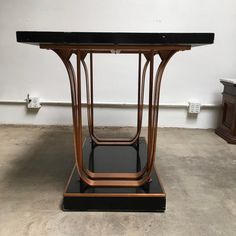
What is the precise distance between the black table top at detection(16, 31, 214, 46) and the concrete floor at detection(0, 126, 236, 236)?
779mm

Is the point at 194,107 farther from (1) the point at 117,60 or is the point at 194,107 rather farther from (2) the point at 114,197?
(2) the point at 114,197

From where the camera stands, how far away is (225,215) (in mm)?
1239

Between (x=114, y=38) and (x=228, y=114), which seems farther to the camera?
(x=228, y=114)

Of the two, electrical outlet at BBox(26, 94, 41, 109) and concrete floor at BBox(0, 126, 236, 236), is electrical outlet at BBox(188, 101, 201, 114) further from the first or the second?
electrical outlet at BBox(26, 94, 41, 109)

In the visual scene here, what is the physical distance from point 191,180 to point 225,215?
372 millimetres

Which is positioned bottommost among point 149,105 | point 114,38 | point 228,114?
point 228,114

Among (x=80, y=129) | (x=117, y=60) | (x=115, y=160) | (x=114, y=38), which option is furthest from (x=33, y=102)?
(x=114, y=38)

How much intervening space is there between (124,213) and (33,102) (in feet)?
6.01

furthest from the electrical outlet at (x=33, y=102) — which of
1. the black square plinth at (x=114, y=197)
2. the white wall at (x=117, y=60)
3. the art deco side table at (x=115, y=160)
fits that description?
the black square plinth at (x=114, y=197)

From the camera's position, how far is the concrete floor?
3.73ft

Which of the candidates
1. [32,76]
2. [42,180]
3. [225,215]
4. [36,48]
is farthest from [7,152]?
[225,215]

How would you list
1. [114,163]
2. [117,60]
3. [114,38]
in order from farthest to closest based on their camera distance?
[117,60] → [114,163] → [114,38]

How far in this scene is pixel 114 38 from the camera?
40.0 inches

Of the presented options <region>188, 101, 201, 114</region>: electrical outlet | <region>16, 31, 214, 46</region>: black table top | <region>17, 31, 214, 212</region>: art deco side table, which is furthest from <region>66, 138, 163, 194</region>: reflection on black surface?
<region>188, 101, 201, 114</region>: electrical outlet
